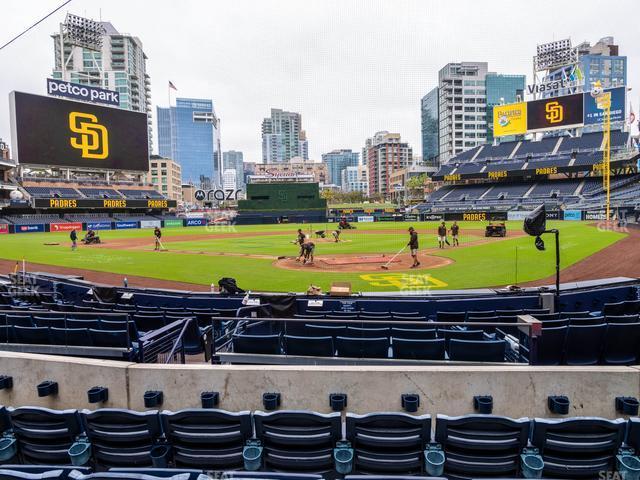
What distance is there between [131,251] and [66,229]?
38.4 m

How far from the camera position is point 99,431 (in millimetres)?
4879

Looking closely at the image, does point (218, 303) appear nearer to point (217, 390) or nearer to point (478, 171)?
point (217, 390)

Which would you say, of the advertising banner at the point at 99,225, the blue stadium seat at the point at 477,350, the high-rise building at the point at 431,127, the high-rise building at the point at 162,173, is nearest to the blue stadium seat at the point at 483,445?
the blue stadium seat at the point at 477,350

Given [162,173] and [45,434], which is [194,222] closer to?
[45,434]

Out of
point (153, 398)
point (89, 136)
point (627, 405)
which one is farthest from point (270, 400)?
point (89, 136)

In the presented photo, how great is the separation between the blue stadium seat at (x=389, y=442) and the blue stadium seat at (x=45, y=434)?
3.25 m

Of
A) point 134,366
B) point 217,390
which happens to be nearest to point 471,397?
point 217,390

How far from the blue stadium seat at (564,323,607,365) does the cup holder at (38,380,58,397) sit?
26.1ft

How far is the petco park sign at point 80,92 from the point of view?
73.0 metres

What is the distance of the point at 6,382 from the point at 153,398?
7.96 ft

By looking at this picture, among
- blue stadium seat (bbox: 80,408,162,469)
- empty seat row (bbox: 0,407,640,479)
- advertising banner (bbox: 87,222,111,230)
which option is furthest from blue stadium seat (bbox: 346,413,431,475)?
advertising banner (bbox: 87,222,111,230)

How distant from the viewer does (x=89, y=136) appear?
72375mm

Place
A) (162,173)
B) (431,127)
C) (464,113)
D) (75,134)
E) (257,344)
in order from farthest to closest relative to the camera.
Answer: (431,127)
(162,173)
(464,113)
(75,134)
(257,344)

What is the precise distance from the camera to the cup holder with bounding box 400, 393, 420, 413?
5.53 meters
